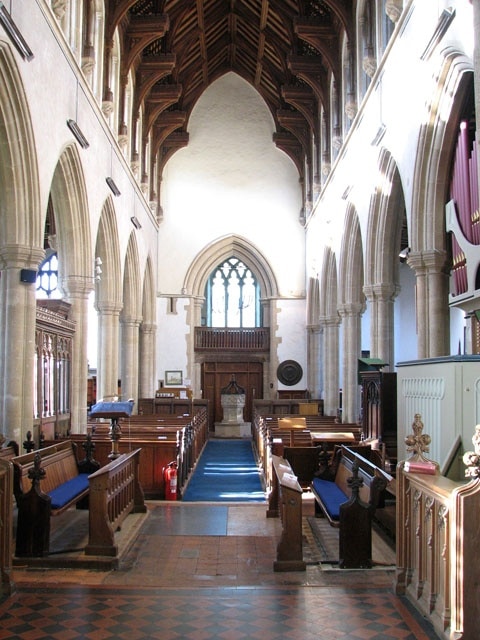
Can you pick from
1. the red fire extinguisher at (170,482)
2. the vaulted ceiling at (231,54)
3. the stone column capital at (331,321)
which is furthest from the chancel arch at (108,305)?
the red fire extinguisher at (170,482)

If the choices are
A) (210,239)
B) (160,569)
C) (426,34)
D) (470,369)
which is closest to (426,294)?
(426,34)

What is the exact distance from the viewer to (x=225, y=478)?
1034 cm

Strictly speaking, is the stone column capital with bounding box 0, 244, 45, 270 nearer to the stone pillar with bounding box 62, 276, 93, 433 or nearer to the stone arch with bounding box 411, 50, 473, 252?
the stone pillar with bounding box 62, 276, 93, 433

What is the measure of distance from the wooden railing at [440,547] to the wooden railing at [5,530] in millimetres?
2402

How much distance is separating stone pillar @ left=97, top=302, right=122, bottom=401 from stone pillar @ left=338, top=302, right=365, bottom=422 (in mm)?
4693

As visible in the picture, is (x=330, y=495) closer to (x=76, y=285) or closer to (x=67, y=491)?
(x=67, y=491)

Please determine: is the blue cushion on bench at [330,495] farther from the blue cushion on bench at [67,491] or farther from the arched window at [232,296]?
the arched window at [232,296]

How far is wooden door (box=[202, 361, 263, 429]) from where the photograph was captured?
66.4ft

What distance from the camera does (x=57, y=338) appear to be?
10.7m

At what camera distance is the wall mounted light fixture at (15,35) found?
7.03m

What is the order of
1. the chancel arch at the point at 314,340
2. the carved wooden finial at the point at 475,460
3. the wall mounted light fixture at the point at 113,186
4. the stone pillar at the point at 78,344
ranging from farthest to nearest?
1. the chancel arch at the point at 314,340
2. the wall mounted light fixture at the point at 113,186
3. the stone pillar at the point at 78,344
4. the carved wooden finial at the point at 475,460

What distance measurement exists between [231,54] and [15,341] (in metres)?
13.9

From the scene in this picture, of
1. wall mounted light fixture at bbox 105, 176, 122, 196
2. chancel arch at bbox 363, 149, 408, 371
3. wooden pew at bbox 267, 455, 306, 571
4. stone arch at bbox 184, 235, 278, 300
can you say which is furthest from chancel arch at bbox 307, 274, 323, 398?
wooden pew at bbox 267, 455, 306, 571

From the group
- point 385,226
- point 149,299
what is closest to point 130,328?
point 149,299
